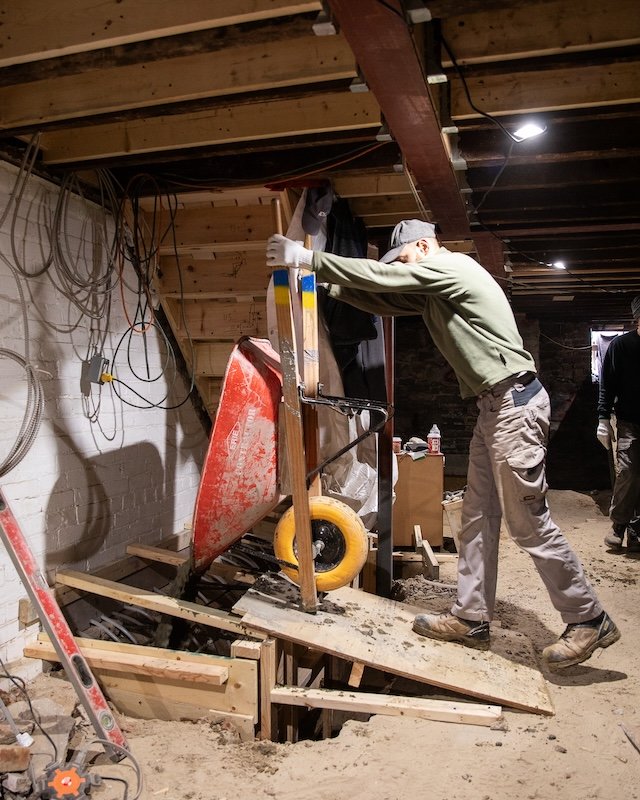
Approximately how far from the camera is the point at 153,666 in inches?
87.9

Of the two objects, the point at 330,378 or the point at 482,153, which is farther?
the point at 330,378

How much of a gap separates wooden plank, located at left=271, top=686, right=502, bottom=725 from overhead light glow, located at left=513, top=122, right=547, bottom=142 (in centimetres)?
216

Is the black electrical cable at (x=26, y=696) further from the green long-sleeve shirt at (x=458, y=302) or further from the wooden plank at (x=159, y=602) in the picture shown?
the green long-sleeve shirt at (x=458, y=302)

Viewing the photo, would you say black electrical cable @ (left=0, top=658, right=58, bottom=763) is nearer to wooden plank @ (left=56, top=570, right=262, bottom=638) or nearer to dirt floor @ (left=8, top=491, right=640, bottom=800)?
dirt floor @ (left=8, top=491, right=640, bottom=800)

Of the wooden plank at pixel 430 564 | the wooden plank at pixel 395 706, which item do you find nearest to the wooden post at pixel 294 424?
the wooden plank at pixel 395 706

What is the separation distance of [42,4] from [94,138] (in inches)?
34.2

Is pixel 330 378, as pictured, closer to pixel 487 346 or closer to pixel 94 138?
pixel 487 346

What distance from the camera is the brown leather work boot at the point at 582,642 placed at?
2.25 meters

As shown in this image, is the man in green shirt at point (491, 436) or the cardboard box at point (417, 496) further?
the cardboard box at point (417, 496)

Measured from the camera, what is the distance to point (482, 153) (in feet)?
9.03

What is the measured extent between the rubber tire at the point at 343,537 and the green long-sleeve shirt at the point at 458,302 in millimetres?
692

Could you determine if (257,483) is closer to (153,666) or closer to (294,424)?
(294,424)

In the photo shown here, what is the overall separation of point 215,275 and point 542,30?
2.20 meters

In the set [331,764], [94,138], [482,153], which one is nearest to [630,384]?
[482,153]
